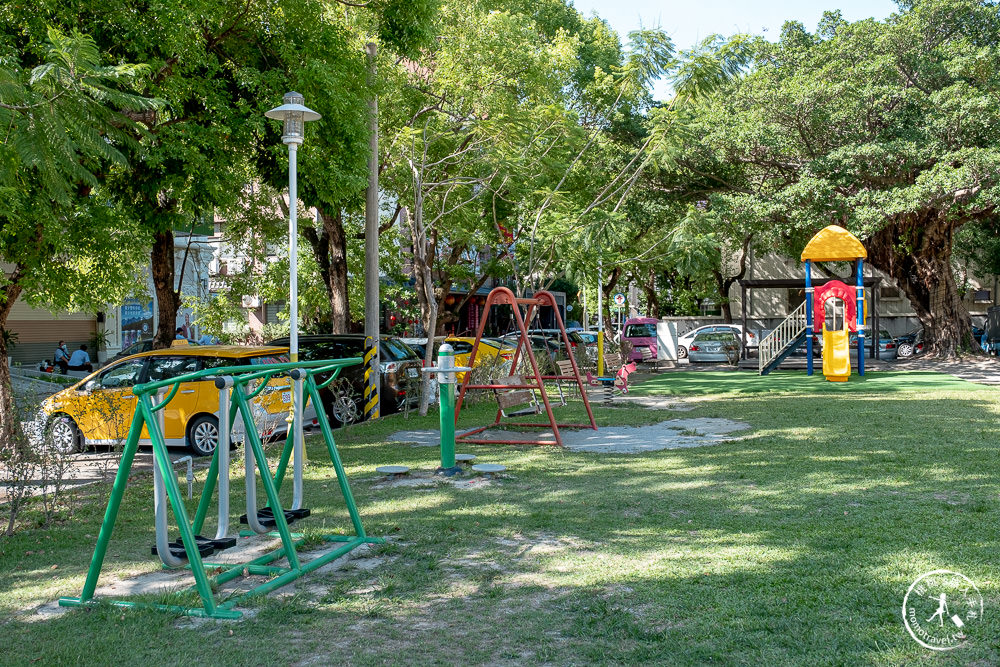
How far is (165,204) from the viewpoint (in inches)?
453

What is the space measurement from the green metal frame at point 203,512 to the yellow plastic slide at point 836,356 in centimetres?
1830

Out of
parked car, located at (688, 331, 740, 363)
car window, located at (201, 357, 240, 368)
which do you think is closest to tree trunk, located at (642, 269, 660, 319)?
parked car, located at (688, 331, 740, 363)

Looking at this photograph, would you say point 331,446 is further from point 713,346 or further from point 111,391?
point 713,346

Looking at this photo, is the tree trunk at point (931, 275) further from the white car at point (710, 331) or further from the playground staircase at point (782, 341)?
the playground staircase at point (782, 341)

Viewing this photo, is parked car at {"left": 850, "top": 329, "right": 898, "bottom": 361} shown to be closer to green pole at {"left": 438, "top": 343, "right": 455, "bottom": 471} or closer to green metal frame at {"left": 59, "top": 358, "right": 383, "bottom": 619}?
green pole at {"left": 438, "top": 343, "right": 455, "bottom": 471}

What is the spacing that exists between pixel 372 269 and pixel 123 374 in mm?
4227

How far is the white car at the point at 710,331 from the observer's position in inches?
1180

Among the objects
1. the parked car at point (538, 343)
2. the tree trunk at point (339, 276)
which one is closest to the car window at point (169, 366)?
the tree trunk at point (339, 276)

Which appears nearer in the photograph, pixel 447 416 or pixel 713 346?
pixel 447 416

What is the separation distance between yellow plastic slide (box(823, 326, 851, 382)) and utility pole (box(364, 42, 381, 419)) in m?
13.0

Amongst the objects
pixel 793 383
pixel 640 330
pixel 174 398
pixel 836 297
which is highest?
pixel 836 297

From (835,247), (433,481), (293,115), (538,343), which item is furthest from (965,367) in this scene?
(293,115)

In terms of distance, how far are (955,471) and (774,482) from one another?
189 centimetres

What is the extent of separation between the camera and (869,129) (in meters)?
25.5
